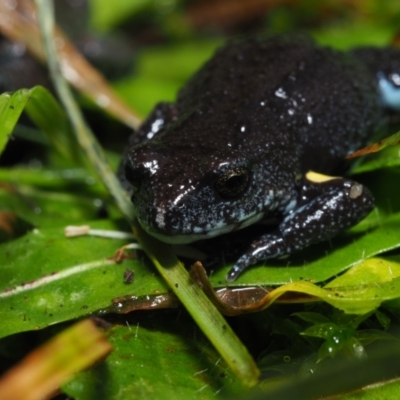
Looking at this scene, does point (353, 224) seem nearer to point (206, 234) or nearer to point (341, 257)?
point (341, 257)

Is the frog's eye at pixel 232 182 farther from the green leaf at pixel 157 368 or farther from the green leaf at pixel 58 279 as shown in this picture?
the green leaf at pixel 157 368

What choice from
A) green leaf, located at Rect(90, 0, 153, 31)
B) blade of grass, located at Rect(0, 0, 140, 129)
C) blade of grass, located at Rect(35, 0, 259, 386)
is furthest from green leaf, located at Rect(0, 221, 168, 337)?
green leaf, located at Rect(90, 0, 153, 31)

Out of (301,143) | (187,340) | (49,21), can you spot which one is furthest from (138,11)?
(187,340)

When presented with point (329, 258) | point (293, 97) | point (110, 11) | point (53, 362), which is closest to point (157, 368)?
point (53, 362)

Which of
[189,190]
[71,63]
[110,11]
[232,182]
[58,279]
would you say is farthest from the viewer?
[110,11]

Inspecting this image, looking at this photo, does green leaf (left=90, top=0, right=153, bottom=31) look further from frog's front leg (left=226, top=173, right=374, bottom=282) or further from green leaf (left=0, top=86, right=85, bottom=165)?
frog's front leg (left=226, top=173, right=374, bottom=282)

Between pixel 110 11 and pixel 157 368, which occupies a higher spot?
pixel 110 11

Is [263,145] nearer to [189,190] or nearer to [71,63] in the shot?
[189,190]
